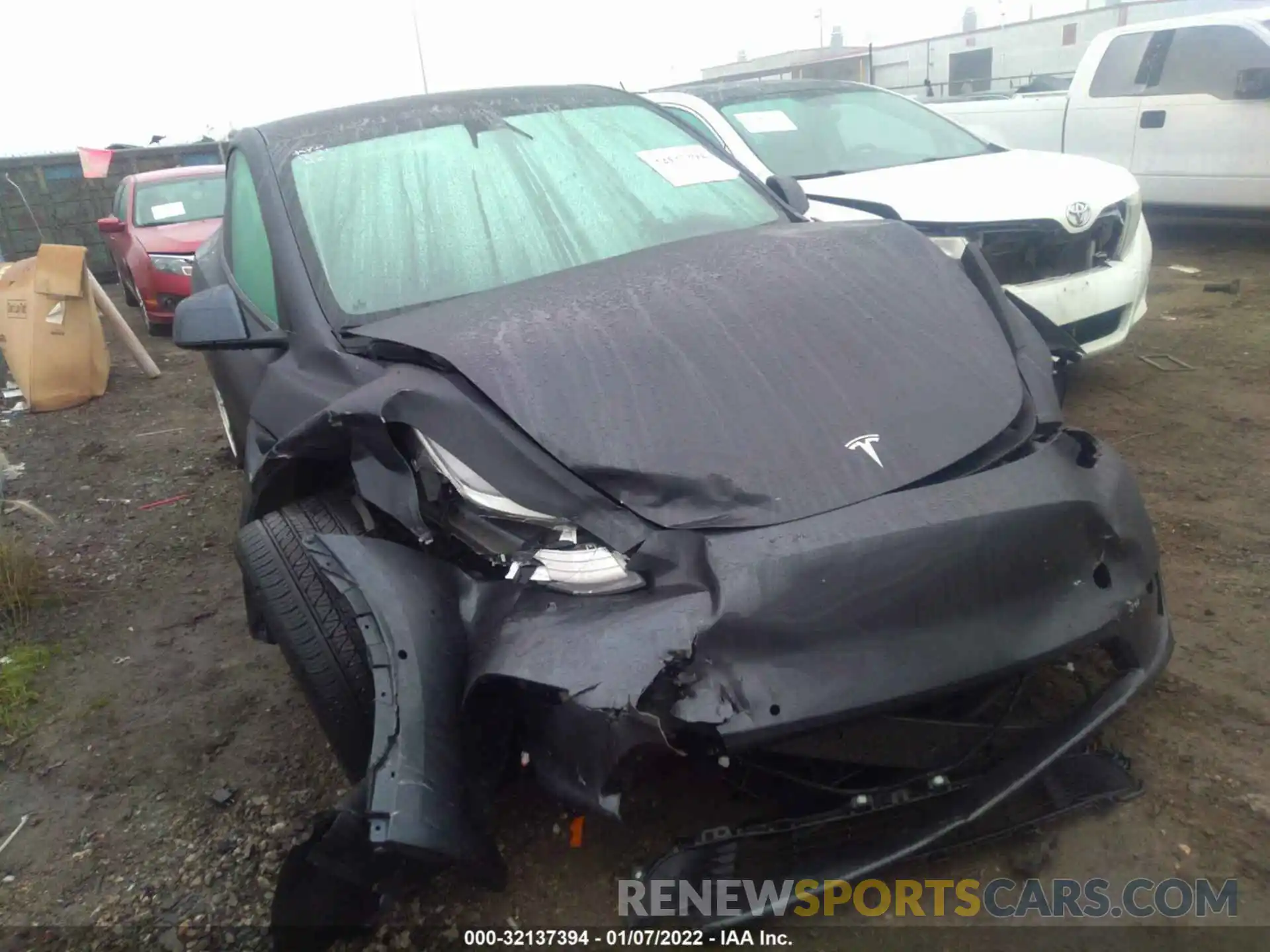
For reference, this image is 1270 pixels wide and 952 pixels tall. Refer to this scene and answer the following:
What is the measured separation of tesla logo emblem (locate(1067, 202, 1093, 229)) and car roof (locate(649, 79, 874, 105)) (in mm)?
2179

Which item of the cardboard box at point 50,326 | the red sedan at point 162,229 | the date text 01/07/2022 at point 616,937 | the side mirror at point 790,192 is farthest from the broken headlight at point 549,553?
the red sedan at point 162,229

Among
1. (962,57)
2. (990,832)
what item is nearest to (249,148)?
(990,832)

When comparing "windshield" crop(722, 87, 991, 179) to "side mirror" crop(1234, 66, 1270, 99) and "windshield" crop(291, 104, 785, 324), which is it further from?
"side mirror" crop(1234, 66, 1270, 99)

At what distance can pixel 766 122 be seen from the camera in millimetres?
5531

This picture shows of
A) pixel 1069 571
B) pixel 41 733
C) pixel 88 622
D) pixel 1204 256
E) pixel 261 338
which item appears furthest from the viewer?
pixel 1204 256

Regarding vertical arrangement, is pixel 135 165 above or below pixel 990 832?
above

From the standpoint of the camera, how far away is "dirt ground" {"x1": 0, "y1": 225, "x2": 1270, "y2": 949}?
6.64 feet

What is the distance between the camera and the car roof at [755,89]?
566 cm

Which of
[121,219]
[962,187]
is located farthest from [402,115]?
[121,219]

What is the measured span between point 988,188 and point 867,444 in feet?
10.2

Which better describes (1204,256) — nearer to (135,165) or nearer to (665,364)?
(665,364)

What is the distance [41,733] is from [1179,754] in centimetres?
320

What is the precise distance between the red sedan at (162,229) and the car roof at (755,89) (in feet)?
14.0

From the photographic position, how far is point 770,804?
6.64ft
